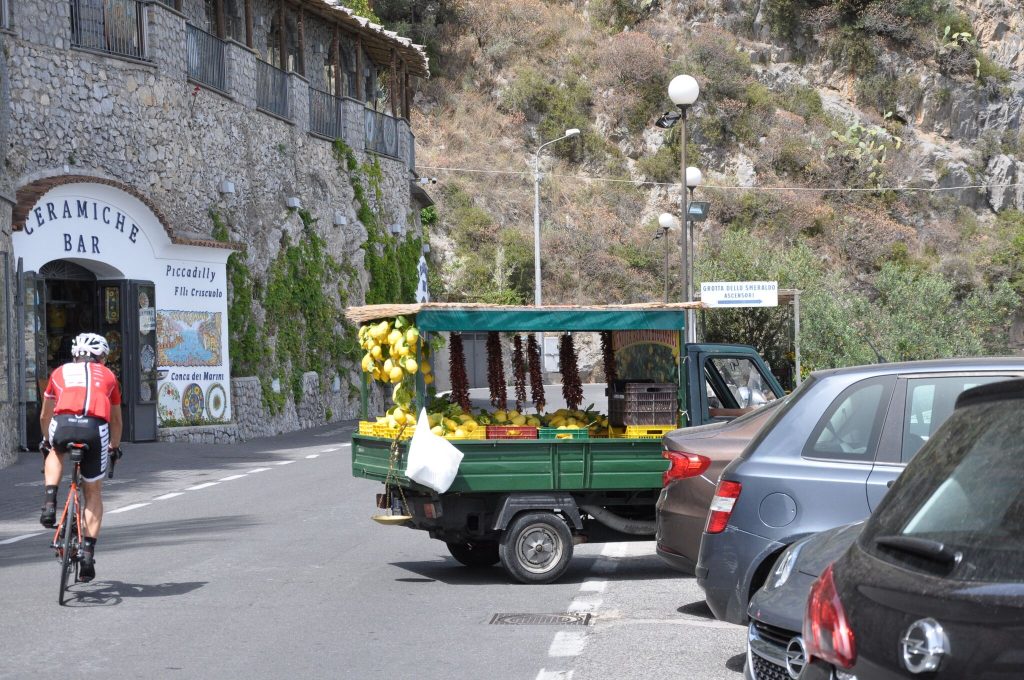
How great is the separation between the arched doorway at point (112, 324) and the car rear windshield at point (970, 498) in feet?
76.1

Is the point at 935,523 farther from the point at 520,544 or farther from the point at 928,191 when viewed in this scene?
the point at 928,191

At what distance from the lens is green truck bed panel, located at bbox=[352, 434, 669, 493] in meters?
10.0

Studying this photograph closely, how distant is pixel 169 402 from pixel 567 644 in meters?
19.9

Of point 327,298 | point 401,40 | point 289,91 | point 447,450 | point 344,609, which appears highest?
point 401,40

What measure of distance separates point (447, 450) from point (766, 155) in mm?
60784

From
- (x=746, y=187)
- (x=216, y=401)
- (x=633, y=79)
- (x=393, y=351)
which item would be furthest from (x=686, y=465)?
(x=633, y=79)

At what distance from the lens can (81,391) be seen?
31.6 ft

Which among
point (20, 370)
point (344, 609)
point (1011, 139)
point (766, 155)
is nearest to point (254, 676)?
point (344, 609)

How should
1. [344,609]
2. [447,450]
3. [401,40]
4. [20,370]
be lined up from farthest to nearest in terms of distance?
[401,40] < [20,370] < [447,450] < [344,609]

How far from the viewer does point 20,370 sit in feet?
74.5

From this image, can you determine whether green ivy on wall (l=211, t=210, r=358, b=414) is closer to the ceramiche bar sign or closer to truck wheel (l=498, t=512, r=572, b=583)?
the ceramiche bar sign

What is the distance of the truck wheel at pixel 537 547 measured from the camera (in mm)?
10062

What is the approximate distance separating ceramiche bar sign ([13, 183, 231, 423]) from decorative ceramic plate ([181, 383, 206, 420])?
0.02m

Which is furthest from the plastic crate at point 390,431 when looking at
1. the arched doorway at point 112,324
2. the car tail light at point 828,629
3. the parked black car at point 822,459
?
the arched doorway at point 112,324
